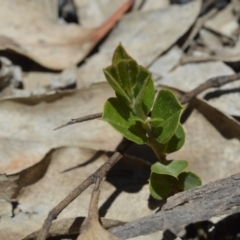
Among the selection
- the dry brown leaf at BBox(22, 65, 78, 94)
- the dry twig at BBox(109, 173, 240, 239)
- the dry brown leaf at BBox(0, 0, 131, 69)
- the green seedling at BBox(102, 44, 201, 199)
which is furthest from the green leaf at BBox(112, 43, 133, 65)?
the dry brown leaf at BBox(0, 0, 131, 69)

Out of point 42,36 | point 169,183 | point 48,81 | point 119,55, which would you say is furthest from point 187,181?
point 42,36

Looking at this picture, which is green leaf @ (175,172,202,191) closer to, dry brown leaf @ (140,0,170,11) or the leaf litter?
the leaf litter

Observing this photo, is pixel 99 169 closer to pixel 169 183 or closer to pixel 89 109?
pixel 169 183

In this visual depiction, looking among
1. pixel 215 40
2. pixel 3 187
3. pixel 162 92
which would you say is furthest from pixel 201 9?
pixel 3 187

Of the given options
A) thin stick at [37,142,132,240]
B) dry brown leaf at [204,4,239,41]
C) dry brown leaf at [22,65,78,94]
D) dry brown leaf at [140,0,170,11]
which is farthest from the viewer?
dry brown leaf at [140,0,170,11]

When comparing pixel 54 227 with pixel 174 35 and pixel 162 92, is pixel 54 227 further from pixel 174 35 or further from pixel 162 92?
pixel 174 35

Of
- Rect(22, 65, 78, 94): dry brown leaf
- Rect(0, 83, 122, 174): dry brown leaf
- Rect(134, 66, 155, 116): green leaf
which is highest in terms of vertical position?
Rect(134, 66, 155, 116): green leaf
